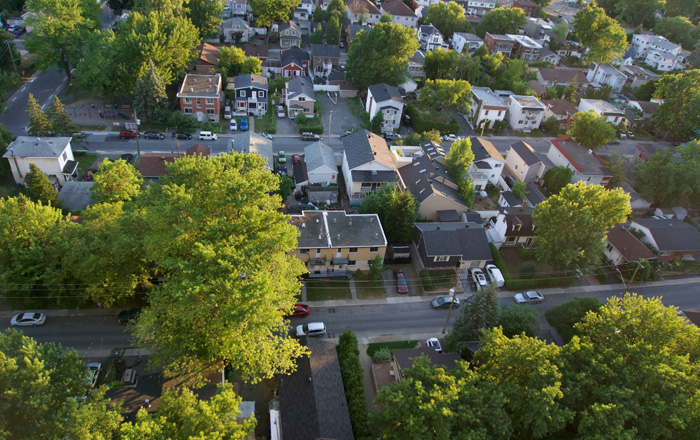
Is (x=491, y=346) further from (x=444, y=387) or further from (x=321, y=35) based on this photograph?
(x=321, y=35)

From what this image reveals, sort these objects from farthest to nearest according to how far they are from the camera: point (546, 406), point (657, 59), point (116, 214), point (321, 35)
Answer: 1. point (657, 59)
2. point (321, 35)
3. point (116, 214)
4. point (546, 406)

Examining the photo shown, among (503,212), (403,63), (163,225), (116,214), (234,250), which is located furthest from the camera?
(403,63)

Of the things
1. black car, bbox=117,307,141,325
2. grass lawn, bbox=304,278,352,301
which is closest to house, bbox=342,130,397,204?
grass lawn, bbox=304,278,352,301

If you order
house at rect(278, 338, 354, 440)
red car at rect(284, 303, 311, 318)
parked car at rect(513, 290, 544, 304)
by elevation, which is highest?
house at rect(278, 338, 354, 440)

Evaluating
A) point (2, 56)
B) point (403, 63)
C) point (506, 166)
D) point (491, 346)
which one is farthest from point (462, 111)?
point (2, 56)

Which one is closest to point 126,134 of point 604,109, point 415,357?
point 415,357

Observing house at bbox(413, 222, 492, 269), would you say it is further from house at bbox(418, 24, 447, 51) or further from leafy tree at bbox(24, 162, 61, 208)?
house at bbox(418, 24, 447, 51)

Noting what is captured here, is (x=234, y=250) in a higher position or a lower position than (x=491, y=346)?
higher

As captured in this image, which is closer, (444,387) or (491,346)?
(444,387)
